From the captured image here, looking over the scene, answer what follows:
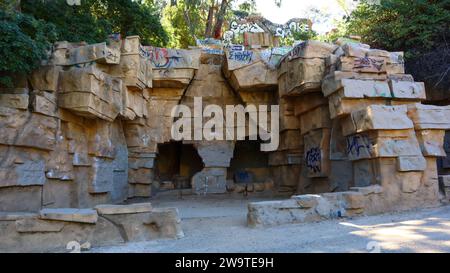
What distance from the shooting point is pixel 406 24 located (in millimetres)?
12266

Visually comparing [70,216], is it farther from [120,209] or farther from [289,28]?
[289,28]

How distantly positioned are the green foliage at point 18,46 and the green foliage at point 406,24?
34.5 ft

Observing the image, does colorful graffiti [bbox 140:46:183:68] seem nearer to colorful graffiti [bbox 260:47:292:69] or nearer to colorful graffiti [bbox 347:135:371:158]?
colorful graffiti [bbox 260:47:292:69]

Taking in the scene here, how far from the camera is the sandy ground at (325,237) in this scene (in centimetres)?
428

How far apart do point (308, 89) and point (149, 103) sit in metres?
4.98

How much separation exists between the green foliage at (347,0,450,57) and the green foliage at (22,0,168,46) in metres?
7.50

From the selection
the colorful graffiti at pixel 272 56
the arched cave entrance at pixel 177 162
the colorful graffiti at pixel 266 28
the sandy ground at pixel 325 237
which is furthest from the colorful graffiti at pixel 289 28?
the sandy ground at pixel 325 237

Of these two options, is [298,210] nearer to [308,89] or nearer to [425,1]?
[308,89]

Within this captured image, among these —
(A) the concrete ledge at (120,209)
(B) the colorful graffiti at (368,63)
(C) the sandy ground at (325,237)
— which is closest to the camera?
(C) the sandy ground at (325,237)

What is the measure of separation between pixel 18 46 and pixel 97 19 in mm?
6052

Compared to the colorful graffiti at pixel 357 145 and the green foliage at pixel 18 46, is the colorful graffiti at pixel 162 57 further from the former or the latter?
the colorful graffiti at pixel 357 145

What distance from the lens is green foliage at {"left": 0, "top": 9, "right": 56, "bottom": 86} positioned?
5.92 m

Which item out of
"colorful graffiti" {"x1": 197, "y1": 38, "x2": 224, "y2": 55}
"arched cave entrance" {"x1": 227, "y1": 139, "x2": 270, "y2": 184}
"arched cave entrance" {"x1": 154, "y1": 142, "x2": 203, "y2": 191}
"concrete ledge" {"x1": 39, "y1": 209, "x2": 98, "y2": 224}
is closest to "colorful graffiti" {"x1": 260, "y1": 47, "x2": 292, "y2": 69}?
"colorful graffiti" {"x1": 197, "y1": 38, "x2": 224, "y2": 55}

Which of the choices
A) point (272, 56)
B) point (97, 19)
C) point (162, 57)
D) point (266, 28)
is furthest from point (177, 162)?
point (266, 28)
